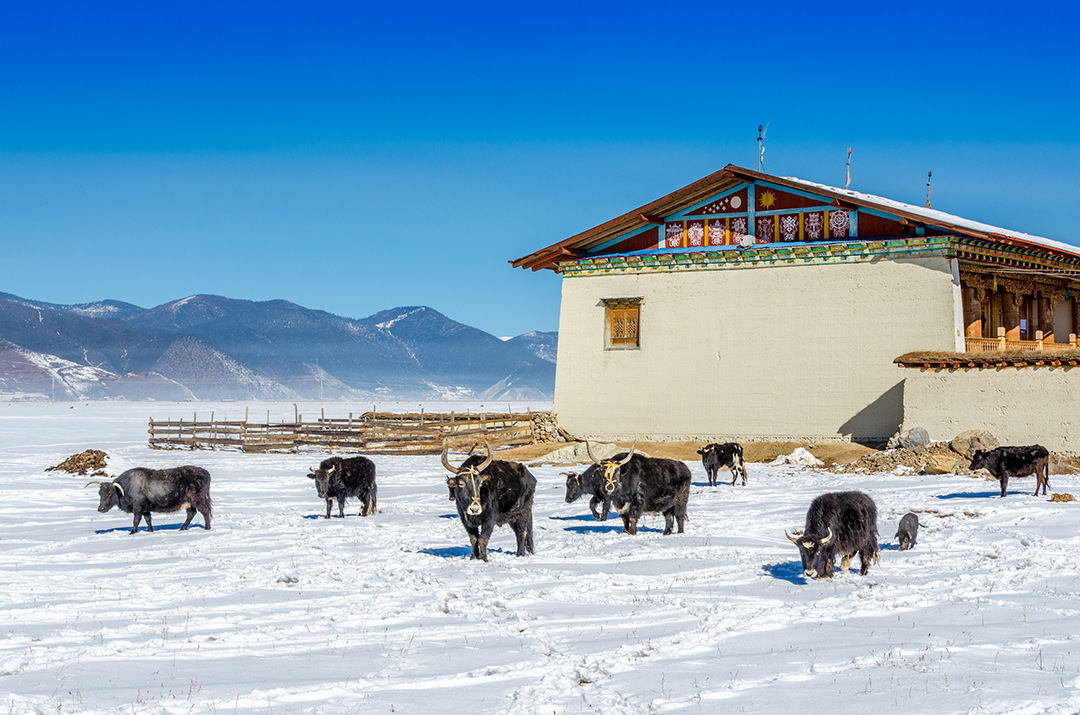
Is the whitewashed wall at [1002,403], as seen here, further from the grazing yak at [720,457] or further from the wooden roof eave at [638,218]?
the wooden roof eave at [638,218]

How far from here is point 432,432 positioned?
36781 millimetres

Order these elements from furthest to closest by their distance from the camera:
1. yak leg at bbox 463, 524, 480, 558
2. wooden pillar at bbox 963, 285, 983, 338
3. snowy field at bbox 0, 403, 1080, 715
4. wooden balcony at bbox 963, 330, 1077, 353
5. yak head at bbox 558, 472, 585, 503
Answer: wooden pillar at bbox 963, 285, 983, 338
wooden balcony at bbox 963, 330, 1077, 353
yak head at bbox 558, 472, 585, 503
yak leg at bbox 463, 524, 480, 558
snowy field at bbox 0, 403, 1080, 715

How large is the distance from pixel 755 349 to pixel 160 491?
809 inches

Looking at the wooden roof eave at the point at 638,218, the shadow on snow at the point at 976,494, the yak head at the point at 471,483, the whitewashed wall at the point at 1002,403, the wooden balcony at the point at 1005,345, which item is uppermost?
the wooden roof eave at the point at 638,218

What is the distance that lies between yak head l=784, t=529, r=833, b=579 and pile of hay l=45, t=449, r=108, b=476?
22338 mm

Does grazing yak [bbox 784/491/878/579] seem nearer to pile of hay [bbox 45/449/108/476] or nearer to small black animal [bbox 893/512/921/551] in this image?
small black animal [bbox 893/512/921/551]

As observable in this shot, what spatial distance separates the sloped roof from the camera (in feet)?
93.5

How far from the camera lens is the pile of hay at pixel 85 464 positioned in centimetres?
2764

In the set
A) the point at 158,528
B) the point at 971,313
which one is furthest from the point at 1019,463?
the point at 158,528

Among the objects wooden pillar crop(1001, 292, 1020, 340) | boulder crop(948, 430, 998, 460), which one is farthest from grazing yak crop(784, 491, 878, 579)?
wooden pillar crop(1001, 292, 1020, 340)

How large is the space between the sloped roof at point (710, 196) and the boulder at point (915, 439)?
5840 millimetres

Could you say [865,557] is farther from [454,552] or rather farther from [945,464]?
[945,464]

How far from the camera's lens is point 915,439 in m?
26.2

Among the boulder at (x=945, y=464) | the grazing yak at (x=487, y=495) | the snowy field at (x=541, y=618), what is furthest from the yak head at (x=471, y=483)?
the boulder at (x=945, y=464)
